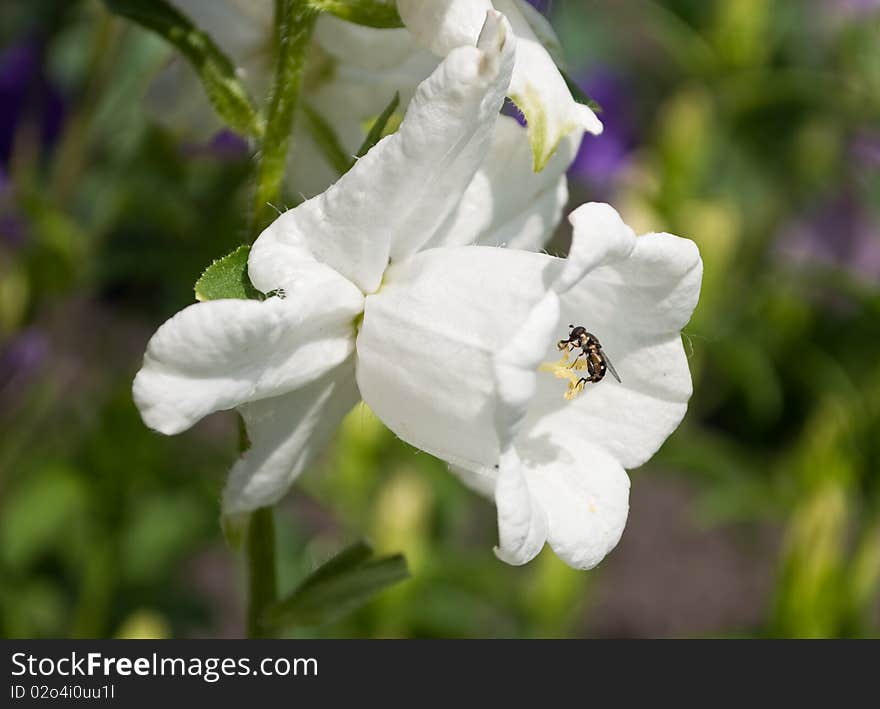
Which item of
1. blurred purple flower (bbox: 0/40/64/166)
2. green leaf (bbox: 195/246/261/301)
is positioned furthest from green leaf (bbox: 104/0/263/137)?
blurred purple flower (bbox: 0/40/64/166)

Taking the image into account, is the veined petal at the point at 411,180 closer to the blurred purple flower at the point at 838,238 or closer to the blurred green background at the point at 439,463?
the blurred green background at the point at 439,463

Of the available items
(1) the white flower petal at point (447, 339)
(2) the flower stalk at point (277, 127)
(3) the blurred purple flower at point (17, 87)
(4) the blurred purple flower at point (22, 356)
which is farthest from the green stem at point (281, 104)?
(3) the blurred purple flower at point (17, 87)

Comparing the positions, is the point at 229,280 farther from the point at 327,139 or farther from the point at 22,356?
the point at 22,356

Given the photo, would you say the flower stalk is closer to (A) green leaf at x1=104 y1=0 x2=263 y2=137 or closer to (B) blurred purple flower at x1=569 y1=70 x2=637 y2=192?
(A) green leaf at x1=104 y1=0 x2=263 y2=137

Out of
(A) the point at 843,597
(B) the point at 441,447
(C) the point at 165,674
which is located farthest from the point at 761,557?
(B) the point at 441,447

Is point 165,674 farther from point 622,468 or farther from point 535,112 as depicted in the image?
A: point 535,112

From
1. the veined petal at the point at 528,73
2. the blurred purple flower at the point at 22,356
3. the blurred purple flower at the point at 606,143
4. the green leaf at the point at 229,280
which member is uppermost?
the veined petal at the point at 528,73
